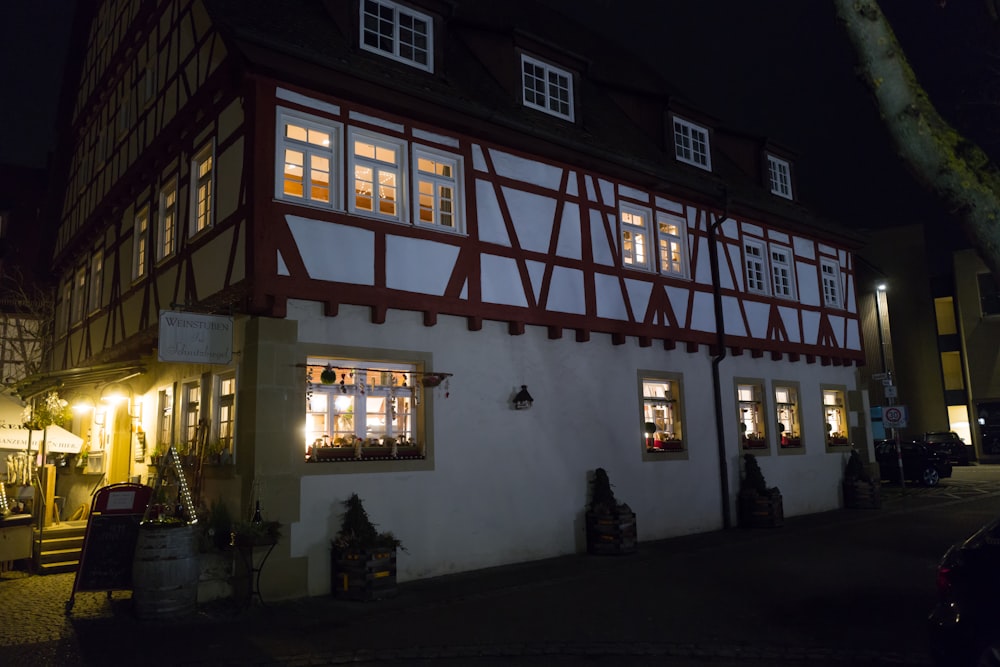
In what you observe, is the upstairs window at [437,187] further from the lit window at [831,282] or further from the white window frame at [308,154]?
the lit window at [831,282]

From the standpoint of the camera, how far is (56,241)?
2097cm

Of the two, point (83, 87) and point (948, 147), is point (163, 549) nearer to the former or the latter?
point (948, 147)

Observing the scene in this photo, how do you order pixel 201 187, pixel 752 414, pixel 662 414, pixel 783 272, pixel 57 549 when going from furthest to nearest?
pixel 783 272 → pixel 752 414 → pixel 662 414 → pixel 57 549 → pixel 201 187

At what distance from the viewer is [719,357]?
15.5 meters

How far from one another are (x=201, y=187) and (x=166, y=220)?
1.60 m

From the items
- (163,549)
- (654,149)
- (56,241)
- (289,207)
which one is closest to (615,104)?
(654,149)

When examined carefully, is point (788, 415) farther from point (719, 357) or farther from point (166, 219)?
point (166, 219)

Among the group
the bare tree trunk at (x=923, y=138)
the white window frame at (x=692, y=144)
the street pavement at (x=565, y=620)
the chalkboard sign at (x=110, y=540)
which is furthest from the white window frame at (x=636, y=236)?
the chalkboard sign at (x=110, y=540)

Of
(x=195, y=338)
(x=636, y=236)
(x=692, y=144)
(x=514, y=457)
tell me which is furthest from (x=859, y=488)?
(x=195, y=338)

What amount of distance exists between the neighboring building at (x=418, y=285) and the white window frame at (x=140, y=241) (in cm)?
7

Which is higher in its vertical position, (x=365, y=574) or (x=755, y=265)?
(x=755, y=265)

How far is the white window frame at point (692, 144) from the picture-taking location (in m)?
16.8

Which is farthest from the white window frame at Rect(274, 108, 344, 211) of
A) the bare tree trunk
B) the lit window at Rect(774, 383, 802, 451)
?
the lit window at Rect(774, 383, 802, 451)

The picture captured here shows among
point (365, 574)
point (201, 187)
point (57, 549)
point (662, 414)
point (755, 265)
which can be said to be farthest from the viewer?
A: point (755, 265)
